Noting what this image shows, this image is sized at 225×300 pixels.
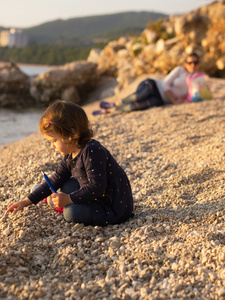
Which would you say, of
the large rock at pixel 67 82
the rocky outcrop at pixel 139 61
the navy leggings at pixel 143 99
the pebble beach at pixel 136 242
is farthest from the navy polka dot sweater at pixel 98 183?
the large rock at pixel 67 82

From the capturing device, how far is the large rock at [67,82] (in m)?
14.3

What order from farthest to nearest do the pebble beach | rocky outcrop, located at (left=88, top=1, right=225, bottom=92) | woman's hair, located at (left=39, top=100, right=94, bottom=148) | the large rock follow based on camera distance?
the large rock → rocky outcrop, located at (left=88, top=1, right=225, bottom=92) → woman's hair, located at (left=39, top=100, right=94, bottom=148) → the pebble beach

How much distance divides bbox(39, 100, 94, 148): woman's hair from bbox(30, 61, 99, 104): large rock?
38.9 feet

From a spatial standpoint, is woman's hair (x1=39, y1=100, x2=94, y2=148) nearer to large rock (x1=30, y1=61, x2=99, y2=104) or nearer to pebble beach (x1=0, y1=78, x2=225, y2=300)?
pebble beach (x1=0, y1=78, x2=225, y2=300)

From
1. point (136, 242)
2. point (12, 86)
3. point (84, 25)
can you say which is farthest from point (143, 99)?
point (84, 25)

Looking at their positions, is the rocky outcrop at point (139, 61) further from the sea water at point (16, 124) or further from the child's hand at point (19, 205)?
the child's hand at point (19, 205)

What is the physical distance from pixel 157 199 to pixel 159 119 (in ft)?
11.0

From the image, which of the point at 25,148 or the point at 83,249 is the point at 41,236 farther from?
the point at 25,148

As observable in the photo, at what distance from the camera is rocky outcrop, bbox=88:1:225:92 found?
1070cm

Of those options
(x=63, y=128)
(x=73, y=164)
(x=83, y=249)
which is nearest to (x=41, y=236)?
(x=83, y=249)

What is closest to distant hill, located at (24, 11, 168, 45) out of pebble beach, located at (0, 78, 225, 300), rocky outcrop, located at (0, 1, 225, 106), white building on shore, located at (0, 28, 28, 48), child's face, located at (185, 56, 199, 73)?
white building on shore, located at (0, 28, 28, 48)

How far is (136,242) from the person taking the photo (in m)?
2.33

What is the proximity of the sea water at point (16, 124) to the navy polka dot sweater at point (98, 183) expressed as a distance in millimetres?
5068

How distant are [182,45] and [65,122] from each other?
32.5ft
